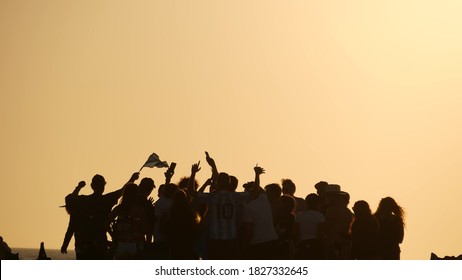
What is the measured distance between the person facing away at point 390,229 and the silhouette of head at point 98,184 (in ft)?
16.5

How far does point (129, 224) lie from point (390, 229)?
4668 millimetres

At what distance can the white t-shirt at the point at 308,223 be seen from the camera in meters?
22.3

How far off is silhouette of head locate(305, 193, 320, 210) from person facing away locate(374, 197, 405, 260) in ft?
4.28

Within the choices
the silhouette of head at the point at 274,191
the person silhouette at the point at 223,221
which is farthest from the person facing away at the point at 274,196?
the person silhouette at the point at 223,221

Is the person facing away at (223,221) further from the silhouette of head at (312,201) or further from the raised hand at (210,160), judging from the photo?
the silhouette of head at (312,201)

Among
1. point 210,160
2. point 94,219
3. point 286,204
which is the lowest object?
point 94,219

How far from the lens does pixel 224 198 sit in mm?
21203

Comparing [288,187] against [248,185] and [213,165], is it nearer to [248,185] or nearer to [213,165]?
[248,185]

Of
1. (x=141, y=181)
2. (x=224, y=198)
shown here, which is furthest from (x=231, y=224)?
(x=141, y=181)

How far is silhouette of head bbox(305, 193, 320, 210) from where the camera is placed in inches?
894

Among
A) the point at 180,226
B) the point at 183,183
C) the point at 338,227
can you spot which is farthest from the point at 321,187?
the point at 180,226

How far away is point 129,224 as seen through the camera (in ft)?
70.7
